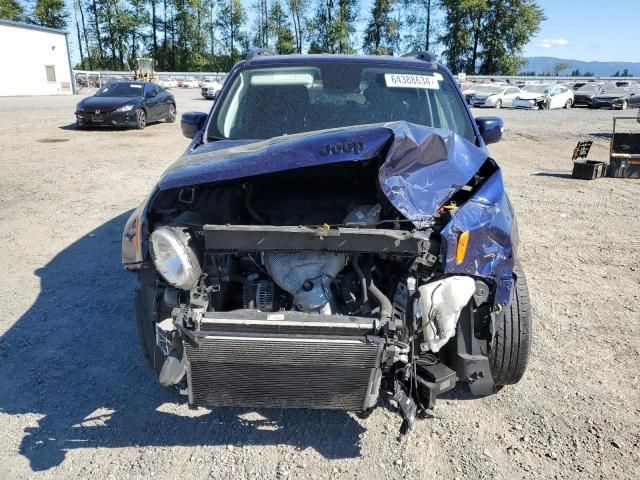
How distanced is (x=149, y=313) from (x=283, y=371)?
82cm

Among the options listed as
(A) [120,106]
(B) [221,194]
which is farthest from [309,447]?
(A) [120,106]

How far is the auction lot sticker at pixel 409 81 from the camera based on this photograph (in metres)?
3.89

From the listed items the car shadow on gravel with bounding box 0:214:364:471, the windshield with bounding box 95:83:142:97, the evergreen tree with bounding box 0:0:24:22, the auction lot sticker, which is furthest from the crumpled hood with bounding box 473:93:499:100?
the evergreen tree with bounding box 0:0:24:22

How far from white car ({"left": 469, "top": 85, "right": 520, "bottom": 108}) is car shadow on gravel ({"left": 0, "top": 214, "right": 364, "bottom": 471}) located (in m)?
27.5

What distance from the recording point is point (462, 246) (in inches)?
91.1

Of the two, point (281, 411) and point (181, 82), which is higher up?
point (181, 82)

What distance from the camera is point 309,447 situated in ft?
8.79

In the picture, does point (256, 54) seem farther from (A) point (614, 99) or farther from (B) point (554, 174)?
(A) point (614, 99)

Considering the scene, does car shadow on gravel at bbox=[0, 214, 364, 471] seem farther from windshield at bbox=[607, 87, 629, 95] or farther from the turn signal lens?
windshield at bbox=[607, 87, 629, 95]

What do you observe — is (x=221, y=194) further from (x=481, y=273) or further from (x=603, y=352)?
(x=603, y=352)

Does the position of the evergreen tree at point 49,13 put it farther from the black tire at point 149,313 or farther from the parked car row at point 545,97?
the black tire at point 149,313

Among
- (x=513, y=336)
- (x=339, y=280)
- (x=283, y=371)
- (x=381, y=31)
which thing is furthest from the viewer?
(x=381, y=31)

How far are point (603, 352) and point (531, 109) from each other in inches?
1073

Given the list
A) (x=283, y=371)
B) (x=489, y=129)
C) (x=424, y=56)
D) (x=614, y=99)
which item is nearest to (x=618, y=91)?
(x=614, y=99)
